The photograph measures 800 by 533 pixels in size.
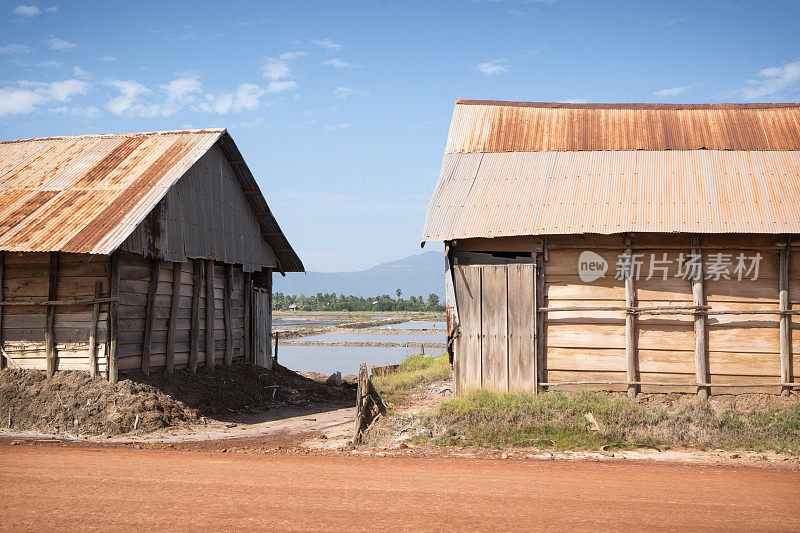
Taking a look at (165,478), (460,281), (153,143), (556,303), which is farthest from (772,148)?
(153,143)

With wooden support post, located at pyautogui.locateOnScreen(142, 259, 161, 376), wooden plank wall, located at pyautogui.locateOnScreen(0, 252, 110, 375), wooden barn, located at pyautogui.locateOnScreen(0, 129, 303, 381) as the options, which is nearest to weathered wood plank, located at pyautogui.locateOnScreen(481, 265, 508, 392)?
wooden barn, located at pyautogui.locateOnScreen(0, 129, 303, 381)

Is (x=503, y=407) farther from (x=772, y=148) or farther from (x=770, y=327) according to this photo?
(x=772, y=148)

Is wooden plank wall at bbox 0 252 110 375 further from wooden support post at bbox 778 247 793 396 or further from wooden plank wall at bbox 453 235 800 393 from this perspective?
wooden support post at bbox 778 247 793 396

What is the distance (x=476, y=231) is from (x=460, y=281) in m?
0.99

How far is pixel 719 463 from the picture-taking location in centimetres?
1046

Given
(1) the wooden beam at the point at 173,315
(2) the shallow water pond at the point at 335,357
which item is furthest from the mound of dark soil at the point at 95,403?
(2) the shallow water pond at the point at 335,357

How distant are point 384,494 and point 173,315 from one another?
33.3ft

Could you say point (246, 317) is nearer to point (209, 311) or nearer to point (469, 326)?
point (209, 311)

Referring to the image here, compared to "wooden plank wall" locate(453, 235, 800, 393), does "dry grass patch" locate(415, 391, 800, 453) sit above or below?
below

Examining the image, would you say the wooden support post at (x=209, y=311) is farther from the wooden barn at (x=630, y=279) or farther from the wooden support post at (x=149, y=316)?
the wooden barn at (x=630, y=279)

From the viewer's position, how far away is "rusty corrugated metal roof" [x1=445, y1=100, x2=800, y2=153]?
1541 cm

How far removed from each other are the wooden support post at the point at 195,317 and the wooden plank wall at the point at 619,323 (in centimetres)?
722

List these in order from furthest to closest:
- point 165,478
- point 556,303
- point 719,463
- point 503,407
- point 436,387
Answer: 1. point 436,387
2. point 556,303
3. point 503,407
4. point 719,463
5. point 165,478

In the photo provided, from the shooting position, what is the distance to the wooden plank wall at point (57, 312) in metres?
14.8
